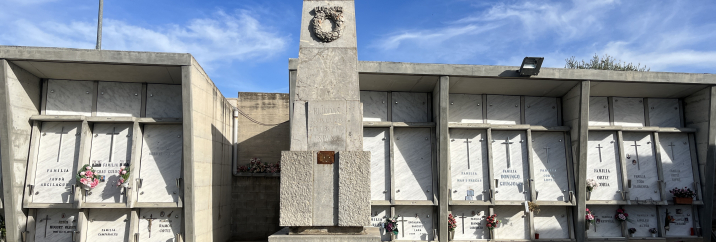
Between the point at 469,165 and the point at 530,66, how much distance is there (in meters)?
3.13

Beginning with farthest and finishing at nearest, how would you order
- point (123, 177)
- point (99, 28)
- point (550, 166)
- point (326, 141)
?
1. point (99, 28)
2. point (550, 166)
3. point (123, 177)
4. point (326, 141)

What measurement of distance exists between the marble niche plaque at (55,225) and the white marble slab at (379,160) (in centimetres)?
759

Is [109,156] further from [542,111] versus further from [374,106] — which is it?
[542,111]

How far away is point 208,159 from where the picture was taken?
12.8m

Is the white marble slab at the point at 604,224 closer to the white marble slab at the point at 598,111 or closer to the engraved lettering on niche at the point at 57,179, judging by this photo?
the white marble slab at the point at 598,111

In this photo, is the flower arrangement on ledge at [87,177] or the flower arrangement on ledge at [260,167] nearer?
the flower arrangement on ledge at [87,177]

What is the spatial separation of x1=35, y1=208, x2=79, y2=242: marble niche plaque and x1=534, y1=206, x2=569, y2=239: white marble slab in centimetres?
1222

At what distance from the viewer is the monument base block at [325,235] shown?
677 centimetres

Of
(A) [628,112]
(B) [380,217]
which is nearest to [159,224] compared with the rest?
(B) [380,217]

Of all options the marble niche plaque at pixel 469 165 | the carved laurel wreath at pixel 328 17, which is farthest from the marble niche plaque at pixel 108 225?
the marble niche plaque at pixel 469 165

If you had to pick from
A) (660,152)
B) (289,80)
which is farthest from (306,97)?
(660,152)

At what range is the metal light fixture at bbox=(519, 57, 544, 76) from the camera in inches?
470

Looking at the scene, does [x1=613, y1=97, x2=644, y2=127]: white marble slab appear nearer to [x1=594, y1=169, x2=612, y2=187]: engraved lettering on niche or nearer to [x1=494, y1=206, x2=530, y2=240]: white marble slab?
[x1=594, y1=169, x2=612, y2=187]: engraved lettering on niche

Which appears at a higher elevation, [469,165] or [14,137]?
[14,137]
